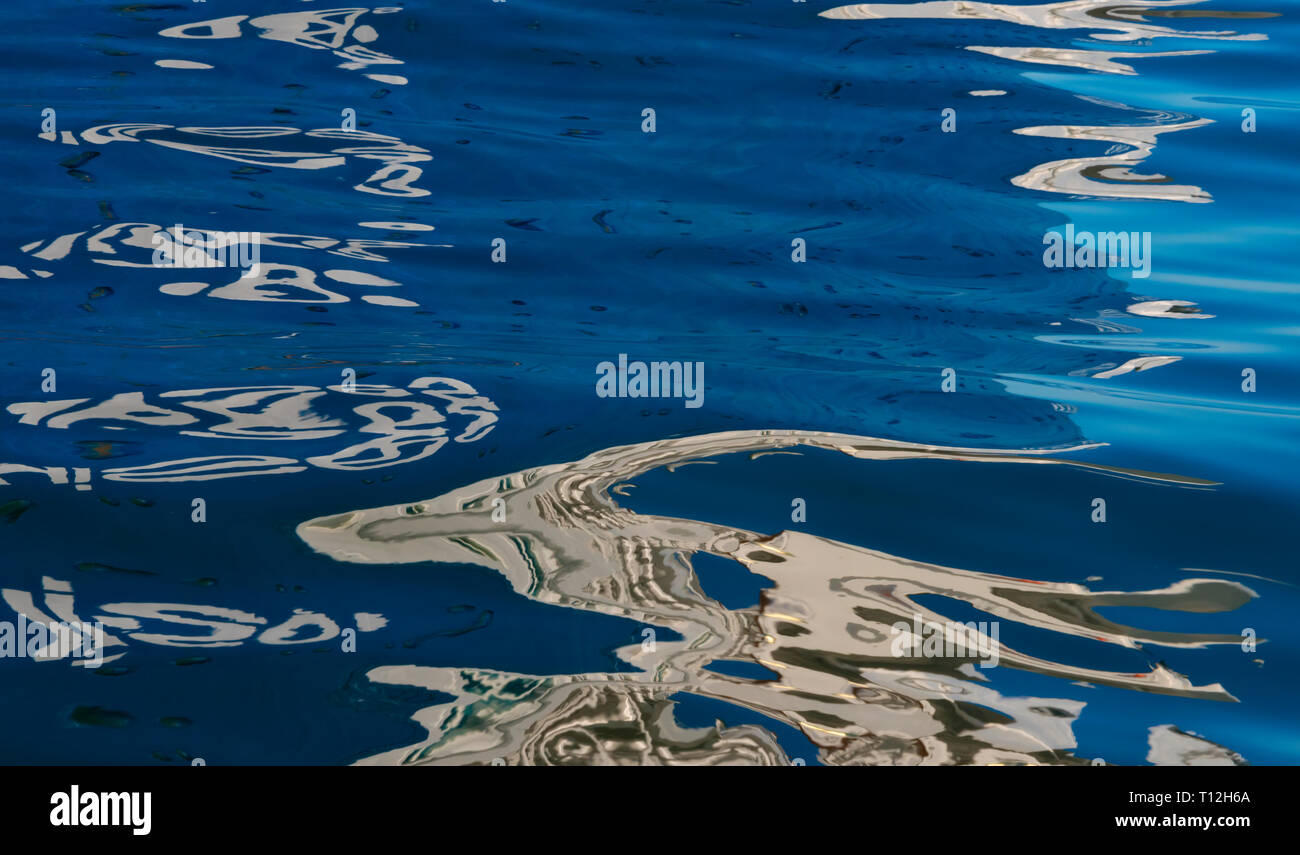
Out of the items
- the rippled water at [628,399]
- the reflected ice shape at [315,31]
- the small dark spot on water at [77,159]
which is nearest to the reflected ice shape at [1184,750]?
the rippled water at [628,399]

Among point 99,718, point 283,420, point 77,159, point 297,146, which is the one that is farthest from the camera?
point 297,146

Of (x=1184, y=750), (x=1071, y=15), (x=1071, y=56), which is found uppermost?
(x=1071, y=15)

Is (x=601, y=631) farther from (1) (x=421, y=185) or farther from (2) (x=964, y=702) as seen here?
(1) (x=421, y=185)

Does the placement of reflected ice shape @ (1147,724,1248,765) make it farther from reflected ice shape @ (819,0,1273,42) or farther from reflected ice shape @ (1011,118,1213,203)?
reflected ice shape @ (819,0,1273,42)

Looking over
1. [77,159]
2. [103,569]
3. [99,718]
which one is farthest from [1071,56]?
[99,718]

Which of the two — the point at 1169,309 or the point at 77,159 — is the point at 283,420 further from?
the point at 1169,309

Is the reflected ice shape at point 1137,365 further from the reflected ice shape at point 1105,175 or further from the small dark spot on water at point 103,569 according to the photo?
the small dark spot on water at point 103,569

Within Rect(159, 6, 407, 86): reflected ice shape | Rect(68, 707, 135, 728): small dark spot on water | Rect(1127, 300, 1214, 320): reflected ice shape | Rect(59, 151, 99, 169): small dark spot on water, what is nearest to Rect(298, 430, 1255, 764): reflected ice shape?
Rect(68, 707, 135, 728): small dark spot on water
